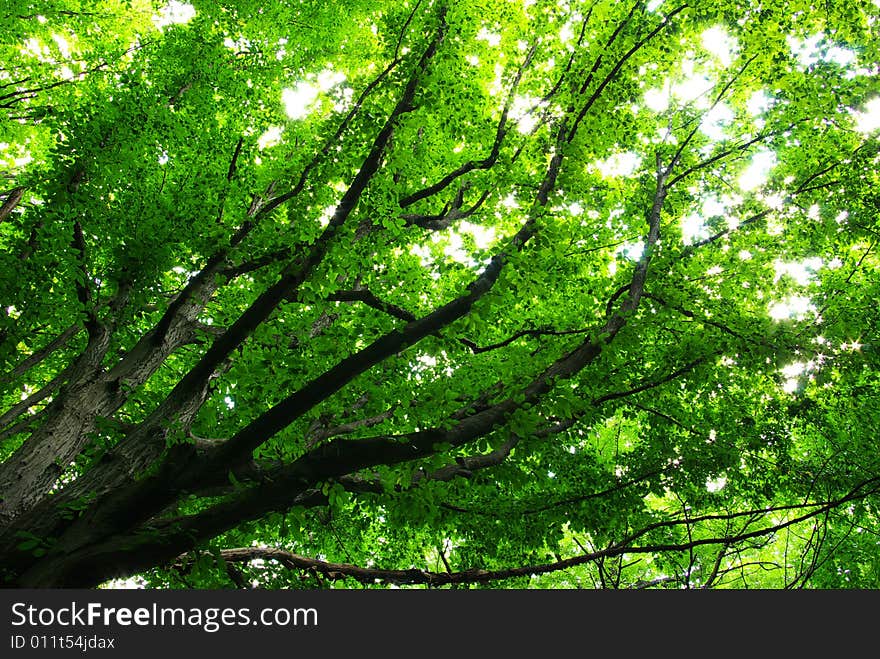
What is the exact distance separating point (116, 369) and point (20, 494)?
1492mm

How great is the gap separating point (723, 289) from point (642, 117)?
294 cm

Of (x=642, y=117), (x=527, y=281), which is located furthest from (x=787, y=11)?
(x=527, y=281)

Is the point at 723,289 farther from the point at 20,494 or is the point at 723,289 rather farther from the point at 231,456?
the point at 20,494

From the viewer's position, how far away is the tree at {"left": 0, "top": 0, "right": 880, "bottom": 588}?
12.6 ft

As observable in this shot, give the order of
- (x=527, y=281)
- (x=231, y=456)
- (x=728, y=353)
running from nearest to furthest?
(x=231, y=456) → (x=527, y=281) → (x=728, y=353)

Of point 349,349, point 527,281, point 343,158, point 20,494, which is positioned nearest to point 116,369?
point 20,494

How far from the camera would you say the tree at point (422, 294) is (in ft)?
12.6

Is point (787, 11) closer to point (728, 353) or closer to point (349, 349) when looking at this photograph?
point (728, 353)

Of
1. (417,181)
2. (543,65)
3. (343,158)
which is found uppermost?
(543,65)

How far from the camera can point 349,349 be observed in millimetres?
4859

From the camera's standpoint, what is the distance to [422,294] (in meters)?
8.98

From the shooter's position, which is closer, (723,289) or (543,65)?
(723,289)

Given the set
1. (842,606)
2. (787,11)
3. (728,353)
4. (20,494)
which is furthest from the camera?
(728,353)

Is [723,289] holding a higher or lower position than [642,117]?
lower
